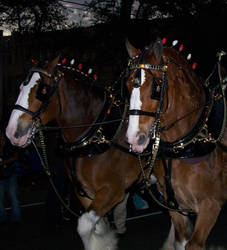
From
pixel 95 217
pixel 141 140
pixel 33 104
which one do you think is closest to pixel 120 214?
pixel 95 217

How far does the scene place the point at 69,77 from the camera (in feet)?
16.4

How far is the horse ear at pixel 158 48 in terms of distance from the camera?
3.52 m

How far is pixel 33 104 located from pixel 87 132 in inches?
27.0

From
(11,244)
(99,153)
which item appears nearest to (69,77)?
(99,153)

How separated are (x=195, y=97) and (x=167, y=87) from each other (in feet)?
1.42

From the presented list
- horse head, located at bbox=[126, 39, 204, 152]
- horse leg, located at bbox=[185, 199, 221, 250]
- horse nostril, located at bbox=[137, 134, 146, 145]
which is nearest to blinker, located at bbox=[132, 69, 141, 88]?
horse head, located at bbox=[126, 39, 204, 152]

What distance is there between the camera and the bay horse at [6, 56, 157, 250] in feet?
15.1

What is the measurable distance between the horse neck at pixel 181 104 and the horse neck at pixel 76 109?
4.08 feet

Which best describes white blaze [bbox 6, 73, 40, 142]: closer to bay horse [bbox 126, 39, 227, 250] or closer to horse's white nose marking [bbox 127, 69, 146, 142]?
bay horse [bbox 126, 39, 227, 250]

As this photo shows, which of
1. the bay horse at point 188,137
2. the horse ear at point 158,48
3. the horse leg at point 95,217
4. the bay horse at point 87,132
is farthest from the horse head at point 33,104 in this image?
the horse ear at point 158,48

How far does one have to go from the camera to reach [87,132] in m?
4.86

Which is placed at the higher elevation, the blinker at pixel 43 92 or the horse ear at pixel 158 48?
the horse ear at pixel 158 48

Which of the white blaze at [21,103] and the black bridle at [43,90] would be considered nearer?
the white blaze at [21,103]

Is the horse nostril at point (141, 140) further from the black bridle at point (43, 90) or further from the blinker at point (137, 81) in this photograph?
the black bridle at point (43, 90)
